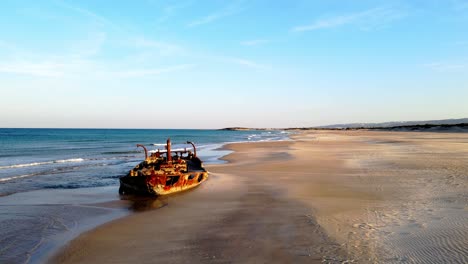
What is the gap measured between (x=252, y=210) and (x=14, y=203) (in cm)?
795

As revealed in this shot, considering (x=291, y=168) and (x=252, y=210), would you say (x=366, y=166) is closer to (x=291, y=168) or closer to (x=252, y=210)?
(x=291, y=168)

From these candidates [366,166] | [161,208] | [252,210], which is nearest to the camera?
[252,210]

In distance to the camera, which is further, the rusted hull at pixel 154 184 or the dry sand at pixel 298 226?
the rusted hull at pixel 154 184

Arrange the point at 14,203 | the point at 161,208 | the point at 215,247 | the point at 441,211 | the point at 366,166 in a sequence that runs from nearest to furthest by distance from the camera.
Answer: the point at 215,247 < the point at 441,211 < the point at 161,208 < the point at 14,203 < the point at 366,166

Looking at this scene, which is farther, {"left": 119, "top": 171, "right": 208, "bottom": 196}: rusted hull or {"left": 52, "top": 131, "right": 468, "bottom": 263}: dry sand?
{"left": 119, "top": 171, "right": 208, "bottom": 196}: rusted hull

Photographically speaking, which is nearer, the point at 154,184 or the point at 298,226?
the point at 298,226

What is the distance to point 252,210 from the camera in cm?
985

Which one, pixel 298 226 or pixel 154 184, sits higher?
pixel 154 184

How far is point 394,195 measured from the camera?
11094mm

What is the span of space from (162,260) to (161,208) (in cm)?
463

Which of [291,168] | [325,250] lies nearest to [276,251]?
[325,250]

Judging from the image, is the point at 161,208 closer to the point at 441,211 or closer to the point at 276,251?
the point at 276,251

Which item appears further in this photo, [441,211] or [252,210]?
[252,210]

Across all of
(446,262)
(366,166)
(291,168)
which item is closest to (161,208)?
(446,262)
